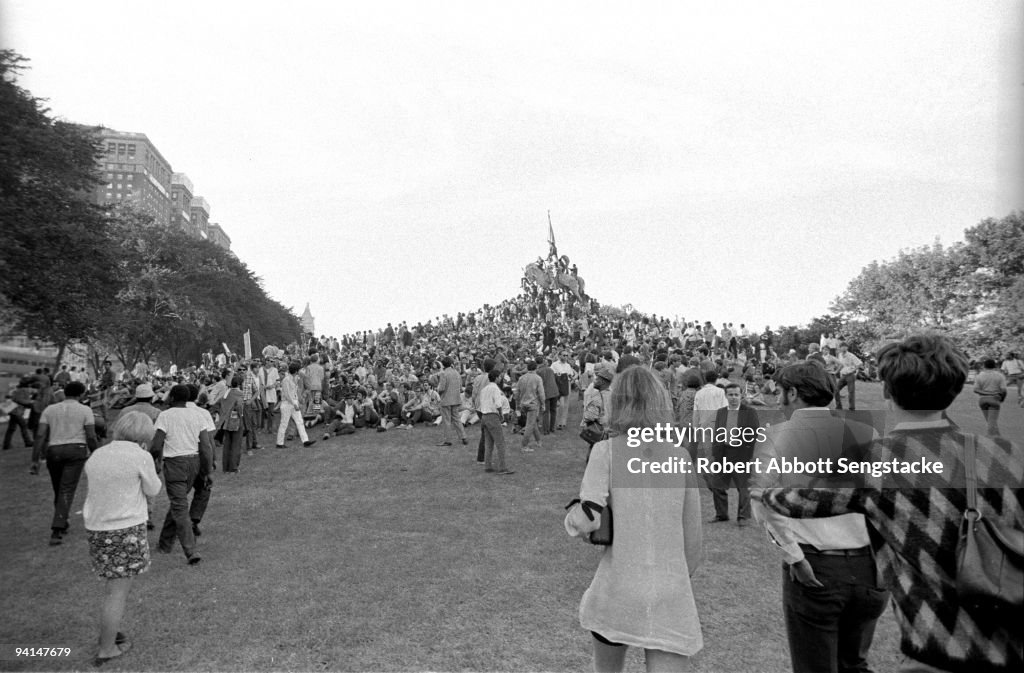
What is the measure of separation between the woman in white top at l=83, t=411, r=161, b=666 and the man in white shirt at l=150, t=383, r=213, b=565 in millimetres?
1949

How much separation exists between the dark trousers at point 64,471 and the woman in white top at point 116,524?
3.45 metres

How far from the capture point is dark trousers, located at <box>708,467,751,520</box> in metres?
7.60

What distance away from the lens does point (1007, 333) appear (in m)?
32.2

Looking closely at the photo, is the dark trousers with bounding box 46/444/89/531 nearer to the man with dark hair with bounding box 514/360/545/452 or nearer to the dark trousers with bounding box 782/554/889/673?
the man with dark hair with bounding box 514/360/545/452

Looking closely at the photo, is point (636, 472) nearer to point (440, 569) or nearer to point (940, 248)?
point (440, 569)

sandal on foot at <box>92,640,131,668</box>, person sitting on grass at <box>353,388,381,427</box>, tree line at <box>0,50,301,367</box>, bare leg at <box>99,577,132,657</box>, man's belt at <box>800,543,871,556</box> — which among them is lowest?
sandal on foot at <box>92,640,131,668</box>

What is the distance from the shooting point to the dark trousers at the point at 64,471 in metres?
7.34

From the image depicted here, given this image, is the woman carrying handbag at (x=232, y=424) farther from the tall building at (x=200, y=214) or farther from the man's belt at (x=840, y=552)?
the tall building at (x=200, y=214)

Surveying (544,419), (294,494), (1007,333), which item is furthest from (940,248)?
(294,494)

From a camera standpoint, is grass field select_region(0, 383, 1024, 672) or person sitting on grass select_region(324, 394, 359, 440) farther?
person sitting on grass select_region(324, 394, 359, 440)

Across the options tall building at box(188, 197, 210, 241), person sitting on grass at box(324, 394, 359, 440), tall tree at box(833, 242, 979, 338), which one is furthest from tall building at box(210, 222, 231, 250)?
person sitting on grass at box(324, 394, 359, 440)

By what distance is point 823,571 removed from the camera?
9.23ft

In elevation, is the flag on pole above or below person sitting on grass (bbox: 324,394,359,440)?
above

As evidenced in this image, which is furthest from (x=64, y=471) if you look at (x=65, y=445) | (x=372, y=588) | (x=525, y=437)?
(x=525, y=437)
